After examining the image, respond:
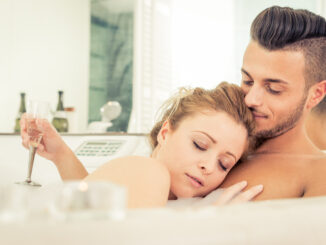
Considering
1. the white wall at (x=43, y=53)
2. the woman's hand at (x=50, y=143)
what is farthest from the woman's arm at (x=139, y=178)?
the white wall at (x=43, y=53)

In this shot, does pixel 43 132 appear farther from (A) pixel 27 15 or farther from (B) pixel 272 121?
(A) pixel 27 15

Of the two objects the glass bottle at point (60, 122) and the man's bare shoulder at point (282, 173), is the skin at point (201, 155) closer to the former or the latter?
the man's bare shoulder at point (282, 173)

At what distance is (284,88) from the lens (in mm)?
1068

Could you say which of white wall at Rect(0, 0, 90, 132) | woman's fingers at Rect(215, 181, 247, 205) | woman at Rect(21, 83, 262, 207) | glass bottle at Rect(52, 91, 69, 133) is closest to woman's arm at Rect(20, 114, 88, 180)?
woman at Rect(21, 83, 262, 207)

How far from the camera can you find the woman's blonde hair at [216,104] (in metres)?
1.10

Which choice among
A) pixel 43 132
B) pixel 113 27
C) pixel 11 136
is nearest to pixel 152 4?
pixel 113 27

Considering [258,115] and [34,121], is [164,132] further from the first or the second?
[34,121]

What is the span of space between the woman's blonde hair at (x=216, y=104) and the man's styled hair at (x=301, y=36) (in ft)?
0.55

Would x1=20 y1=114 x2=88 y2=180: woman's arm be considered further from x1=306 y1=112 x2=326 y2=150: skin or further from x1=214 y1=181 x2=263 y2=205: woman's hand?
x1=306 y1=112 x2=326 y2=150: skin

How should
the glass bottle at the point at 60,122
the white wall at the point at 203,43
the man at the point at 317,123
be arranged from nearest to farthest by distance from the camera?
the man at the point at 317,123 < the glass bottle at the point at 60,122 < the white wall at the point at 203,43

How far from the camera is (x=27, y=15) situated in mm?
3533

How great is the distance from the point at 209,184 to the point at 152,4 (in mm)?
2814

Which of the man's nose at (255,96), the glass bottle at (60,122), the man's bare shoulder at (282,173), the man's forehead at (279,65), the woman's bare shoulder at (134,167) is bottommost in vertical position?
the glass bottle at (60,122)

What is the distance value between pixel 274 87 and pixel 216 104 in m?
0.17
